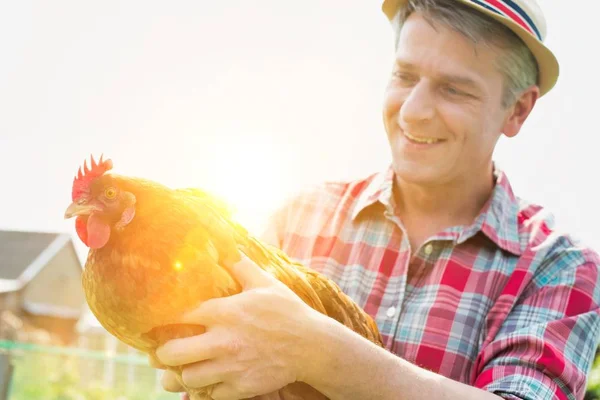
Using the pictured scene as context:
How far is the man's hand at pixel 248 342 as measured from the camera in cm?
121

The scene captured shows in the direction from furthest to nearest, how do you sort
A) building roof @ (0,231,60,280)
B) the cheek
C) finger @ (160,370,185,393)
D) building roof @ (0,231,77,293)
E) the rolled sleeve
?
building roof @ (0,231,60,280) → building roof @ (0,231,77,293) → the cheek → the rolled sleeve → finger @ (160,370,185,393)

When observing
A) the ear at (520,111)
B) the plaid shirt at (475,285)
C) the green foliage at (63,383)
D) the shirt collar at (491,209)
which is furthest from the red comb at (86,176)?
the green foliage at (63,383)

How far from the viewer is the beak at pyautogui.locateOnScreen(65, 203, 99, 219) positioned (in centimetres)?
126

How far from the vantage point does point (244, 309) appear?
1.22 m

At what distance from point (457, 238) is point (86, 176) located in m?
1.09

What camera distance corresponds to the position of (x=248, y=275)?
128 centimetres

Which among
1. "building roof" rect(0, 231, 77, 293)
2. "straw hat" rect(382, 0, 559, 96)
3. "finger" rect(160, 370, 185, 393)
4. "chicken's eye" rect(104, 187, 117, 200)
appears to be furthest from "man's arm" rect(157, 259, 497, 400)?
"building roof" rect(0, 231, 77, 293)

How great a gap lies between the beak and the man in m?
0.44

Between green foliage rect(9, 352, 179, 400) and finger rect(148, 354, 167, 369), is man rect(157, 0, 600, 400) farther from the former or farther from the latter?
green foliage rect(9, 352, 179, 400)

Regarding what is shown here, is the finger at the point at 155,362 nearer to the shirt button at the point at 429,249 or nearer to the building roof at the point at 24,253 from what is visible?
the shirt button at the point at 429,249

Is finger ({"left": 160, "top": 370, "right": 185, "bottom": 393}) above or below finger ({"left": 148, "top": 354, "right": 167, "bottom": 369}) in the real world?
below

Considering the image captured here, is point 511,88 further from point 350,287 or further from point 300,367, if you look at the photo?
point 300,367

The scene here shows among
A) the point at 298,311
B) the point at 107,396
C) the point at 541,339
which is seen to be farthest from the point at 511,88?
the point at 107,396

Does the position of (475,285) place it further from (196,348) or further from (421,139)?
(196,348)
